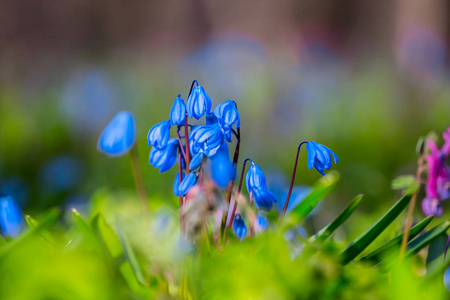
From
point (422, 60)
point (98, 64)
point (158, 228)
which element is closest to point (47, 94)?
Answer: point (98, 64)

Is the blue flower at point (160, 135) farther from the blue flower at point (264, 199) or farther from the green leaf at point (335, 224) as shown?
the green leaf at point (335, 224)

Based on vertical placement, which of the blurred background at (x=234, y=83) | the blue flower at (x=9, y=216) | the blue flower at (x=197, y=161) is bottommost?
the blurred background at (x=234, y=83)

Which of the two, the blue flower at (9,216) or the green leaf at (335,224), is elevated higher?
the blue flower at (9,216)

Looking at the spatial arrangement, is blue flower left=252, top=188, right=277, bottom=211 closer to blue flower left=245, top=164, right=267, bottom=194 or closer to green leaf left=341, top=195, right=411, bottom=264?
blue flower left=245, top=164, right=267, bottom=194

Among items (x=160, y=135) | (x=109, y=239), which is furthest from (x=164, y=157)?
(x=109, y=239)

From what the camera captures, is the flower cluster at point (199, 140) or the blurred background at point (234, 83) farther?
the blurred background at point (234, 83)

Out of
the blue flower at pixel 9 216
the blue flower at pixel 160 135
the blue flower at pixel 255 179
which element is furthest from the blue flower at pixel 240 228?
the blue flower at pixel 9 216
